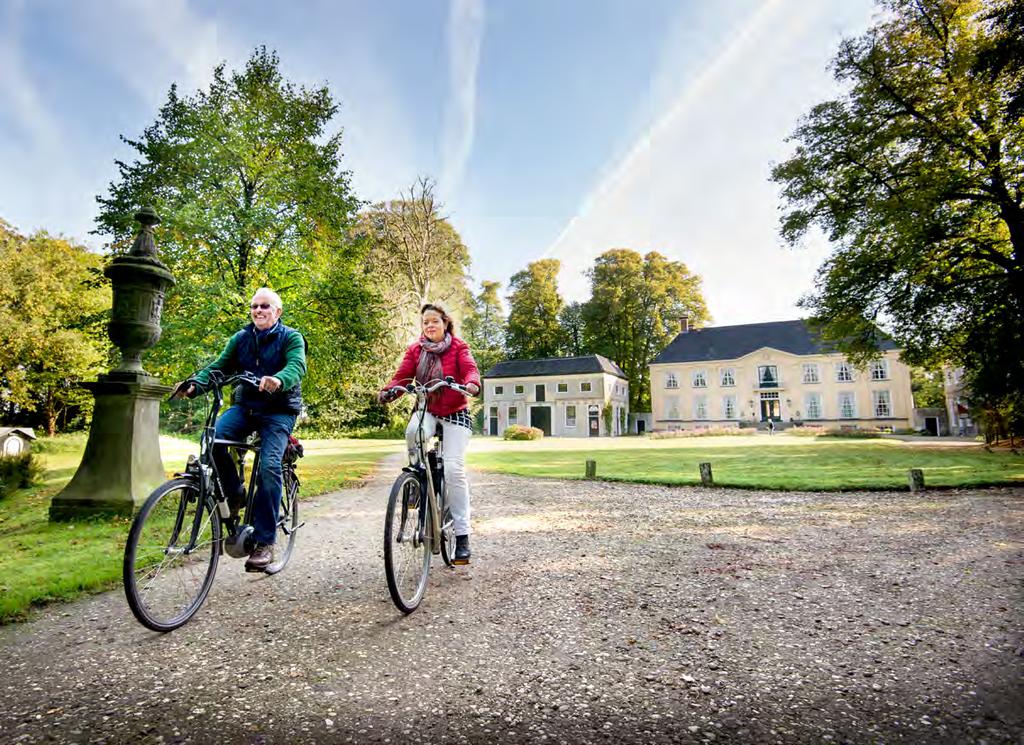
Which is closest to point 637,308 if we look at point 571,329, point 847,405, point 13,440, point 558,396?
point 571,329

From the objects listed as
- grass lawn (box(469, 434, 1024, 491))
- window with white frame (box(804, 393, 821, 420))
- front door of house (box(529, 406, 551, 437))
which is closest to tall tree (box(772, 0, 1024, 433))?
grass lawn (box(469, 434, 1024, 491))

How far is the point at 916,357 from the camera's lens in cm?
1733

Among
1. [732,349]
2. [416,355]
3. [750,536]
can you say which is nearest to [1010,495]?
[750,536]

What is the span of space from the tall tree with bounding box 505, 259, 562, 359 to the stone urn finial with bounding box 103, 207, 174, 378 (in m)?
48.5

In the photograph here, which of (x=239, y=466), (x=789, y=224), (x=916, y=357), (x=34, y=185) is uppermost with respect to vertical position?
(x=789, y=224)

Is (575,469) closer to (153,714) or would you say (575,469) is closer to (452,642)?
(452,642)

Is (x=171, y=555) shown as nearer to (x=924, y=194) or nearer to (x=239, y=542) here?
(x=239, y=542)

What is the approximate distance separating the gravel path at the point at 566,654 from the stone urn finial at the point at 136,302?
4.23 meters

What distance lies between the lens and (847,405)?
42406 millimetres

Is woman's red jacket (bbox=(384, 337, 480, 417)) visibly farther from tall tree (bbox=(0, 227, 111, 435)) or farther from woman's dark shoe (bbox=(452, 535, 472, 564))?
tall tree (bbox=(0, 227, 111, 435))

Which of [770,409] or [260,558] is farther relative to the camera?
[770,409]

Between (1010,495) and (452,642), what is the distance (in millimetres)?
10104

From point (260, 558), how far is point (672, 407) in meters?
48.3

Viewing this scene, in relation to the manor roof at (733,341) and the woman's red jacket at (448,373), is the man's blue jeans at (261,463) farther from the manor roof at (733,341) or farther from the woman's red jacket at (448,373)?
the manor roof at (733,341)
